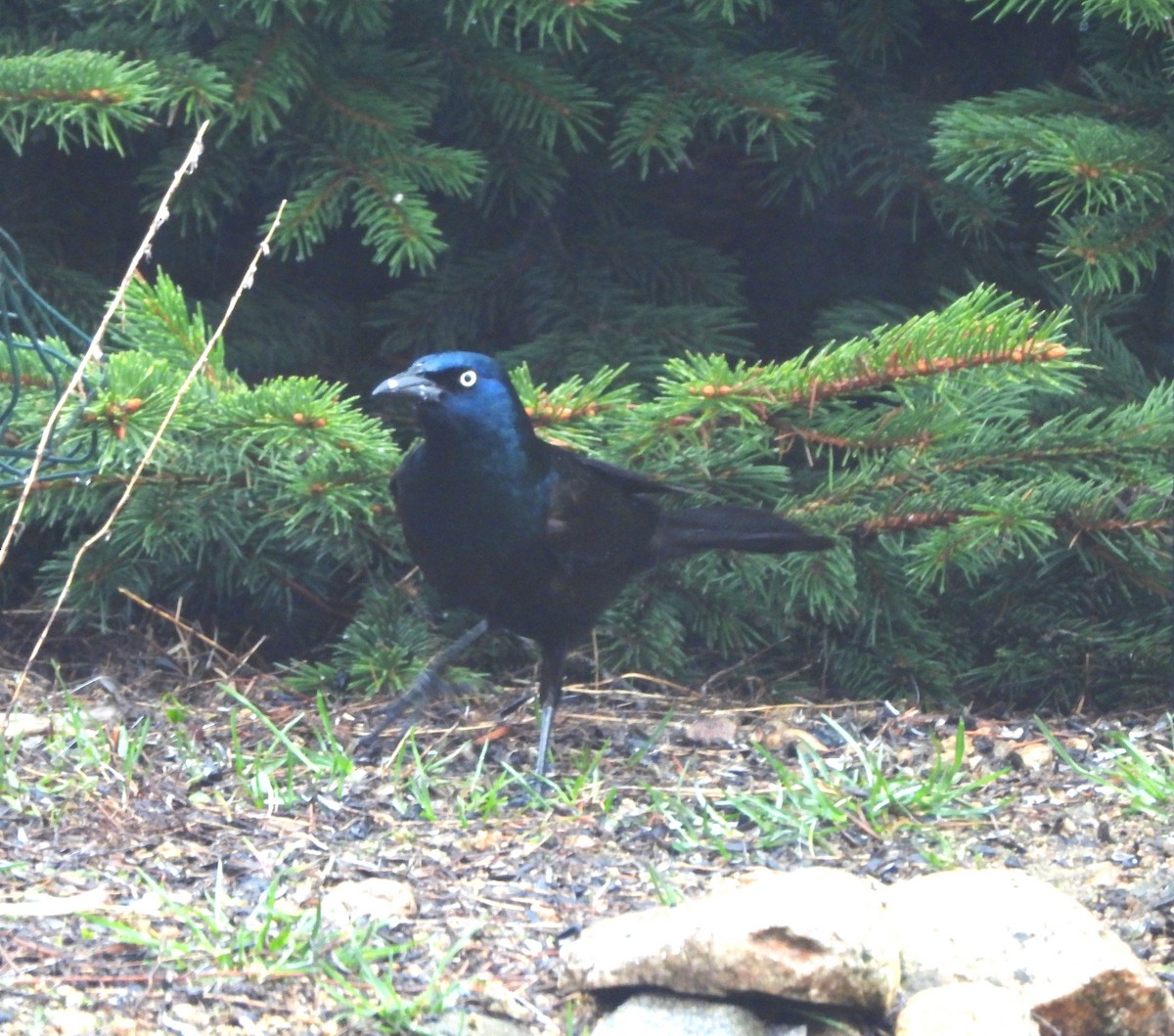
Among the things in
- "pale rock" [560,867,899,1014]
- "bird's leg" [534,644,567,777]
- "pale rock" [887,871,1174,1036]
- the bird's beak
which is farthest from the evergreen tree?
"pale rock" [560,867,899,1014]

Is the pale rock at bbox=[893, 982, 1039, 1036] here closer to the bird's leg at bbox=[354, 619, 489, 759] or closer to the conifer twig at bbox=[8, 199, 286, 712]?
the conifer twig at bbox=[8, 199, 286, 712]

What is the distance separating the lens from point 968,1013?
2293mm

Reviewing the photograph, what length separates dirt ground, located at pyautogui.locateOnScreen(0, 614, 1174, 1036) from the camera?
2.54 meters

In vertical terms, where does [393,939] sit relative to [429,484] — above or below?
below

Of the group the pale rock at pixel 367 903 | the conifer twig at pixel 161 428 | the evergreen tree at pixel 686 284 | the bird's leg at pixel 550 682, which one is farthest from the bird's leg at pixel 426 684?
the pale rock at pixel 367 903

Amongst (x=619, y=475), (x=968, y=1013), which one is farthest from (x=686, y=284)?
(x=968, y=1013)

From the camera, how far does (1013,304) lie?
11.4 feet

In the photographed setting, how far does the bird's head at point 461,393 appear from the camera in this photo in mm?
3738

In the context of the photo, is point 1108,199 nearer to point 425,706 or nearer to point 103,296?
point 425,706

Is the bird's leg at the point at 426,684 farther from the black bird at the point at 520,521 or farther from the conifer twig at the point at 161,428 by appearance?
the conifer twig at the point at 161,428

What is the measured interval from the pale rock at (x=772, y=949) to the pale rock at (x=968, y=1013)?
0.08 metres

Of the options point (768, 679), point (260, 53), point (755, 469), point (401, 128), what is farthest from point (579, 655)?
point (260, 53)

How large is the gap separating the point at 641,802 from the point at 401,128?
183 centimetres

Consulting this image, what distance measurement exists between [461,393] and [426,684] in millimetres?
840
